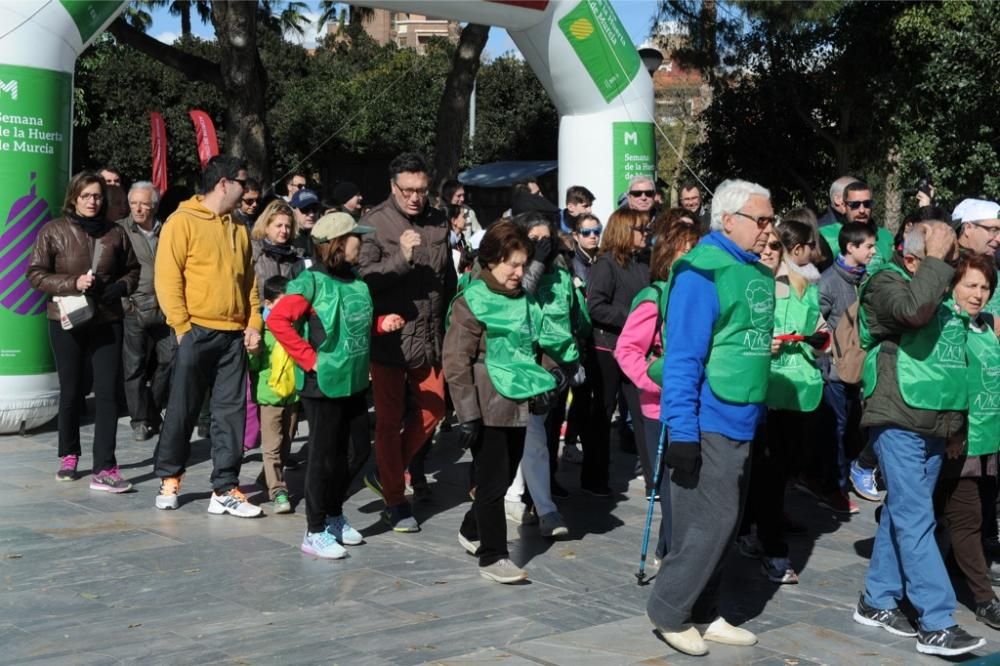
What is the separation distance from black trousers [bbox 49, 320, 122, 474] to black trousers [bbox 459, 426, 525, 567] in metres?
2.93

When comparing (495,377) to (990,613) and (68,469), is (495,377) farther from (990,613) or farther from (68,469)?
(68,469)

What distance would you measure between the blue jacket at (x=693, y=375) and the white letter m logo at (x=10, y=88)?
6.13m

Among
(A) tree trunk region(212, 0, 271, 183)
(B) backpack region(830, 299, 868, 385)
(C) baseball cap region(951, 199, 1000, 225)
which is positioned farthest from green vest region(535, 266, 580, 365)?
(A) tree trunk region(212, 0, 271, 183)

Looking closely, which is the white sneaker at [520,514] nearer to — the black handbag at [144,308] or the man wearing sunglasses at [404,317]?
the man wearing sunglasses at [404,317]

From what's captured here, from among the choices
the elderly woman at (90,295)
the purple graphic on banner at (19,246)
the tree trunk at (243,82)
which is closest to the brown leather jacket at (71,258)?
the elderly woman at (90,295)

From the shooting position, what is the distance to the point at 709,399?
5.42 meters

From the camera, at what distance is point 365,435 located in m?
7.20

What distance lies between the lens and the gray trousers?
5.41 meters

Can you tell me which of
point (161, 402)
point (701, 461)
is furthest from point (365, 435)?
point (161, 402)

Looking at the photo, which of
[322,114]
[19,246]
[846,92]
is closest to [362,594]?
[19,246]

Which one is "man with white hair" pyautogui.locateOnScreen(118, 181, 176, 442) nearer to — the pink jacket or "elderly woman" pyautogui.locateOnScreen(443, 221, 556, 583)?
"elderly woman" pyautogui.locateOnScreen(443, 221, 556, 583)

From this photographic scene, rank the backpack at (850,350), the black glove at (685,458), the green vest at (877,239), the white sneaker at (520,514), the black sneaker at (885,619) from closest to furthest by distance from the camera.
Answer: the black glove at (685,458), the black sneaker at (885,619), the backpack at (850,350), the white sneaker at (520,514), the green vest at (877,239)

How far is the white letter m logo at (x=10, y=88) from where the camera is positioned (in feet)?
31.6

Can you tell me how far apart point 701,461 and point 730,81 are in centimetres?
2114
